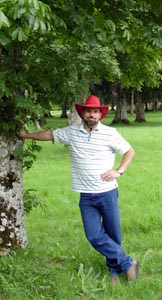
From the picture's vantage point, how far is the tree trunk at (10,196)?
5406mm

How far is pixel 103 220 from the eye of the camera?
5.01 m

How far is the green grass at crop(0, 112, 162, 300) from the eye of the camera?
476 cm

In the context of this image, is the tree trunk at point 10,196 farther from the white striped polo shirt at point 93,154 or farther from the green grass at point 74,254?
the white striped polo shirt at point 93,154

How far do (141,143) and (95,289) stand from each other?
58.3 feet

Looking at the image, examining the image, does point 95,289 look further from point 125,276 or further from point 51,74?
point 51,74

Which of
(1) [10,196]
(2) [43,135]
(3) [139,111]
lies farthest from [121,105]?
(2) [43,135]

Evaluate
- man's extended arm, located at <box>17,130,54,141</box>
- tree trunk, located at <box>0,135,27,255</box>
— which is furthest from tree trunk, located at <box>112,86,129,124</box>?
man's extended arm, located at <box>17,130,54,141</box>

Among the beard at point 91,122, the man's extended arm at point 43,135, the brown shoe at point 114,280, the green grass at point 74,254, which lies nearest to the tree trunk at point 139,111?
the green grass at point 74,254

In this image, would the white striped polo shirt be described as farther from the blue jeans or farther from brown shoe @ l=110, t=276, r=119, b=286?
brown shoe @ l=110, t=276, r=119, b=286

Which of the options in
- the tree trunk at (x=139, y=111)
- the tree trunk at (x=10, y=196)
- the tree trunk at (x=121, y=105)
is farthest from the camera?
the tree trunk at (x=139, y=111)

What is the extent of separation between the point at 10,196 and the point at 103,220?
1.11 meters

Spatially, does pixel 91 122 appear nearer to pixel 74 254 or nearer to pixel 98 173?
pixel 98 173

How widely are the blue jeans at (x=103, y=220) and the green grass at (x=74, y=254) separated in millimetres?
241

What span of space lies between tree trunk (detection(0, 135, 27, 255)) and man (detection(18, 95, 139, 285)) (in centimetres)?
66
